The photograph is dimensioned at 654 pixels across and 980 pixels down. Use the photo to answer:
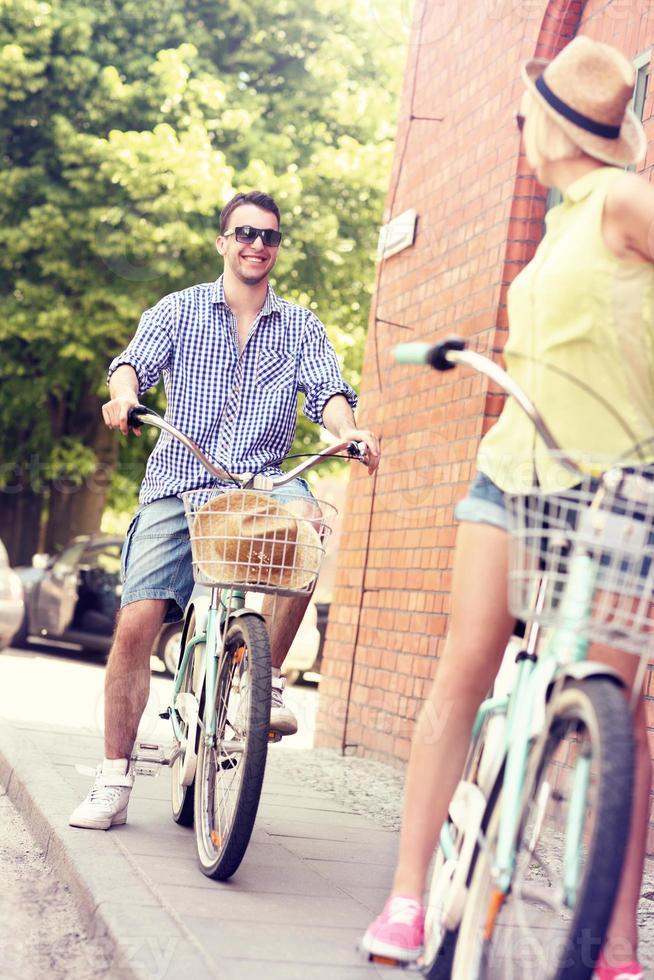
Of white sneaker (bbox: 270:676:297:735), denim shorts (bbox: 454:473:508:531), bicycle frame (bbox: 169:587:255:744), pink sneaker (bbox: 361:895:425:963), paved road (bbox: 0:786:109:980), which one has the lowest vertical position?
paved road (bbox: 0:786:109:980)

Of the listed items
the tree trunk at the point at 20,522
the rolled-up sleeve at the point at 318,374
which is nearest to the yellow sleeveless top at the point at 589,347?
the rolled-up sleeve at the point at 318,374

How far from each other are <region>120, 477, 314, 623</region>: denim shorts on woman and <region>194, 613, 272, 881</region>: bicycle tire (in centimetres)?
46

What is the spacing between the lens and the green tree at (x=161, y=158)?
1866 centimetres

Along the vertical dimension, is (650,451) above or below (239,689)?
above

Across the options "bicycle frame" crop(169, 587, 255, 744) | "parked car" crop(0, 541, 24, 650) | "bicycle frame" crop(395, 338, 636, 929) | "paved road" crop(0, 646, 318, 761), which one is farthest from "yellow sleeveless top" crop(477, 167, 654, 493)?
"parked car" crop(0, 541, 24, 650)

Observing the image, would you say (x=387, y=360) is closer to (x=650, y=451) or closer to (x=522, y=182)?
(x=522, y=182)

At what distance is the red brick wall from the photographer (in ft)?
20.5

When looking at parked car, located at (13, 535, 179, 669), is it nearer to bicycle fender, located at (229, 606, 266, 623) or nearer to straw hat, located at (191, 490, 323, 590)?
bicycle fender, located at (229, 606, 266, 623)

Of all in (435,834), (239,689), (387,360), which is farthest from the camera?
(387,360)

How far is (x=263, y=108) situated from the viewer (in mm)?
19984

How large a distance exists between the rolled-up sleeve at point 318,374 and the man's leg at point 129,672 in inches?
32.4

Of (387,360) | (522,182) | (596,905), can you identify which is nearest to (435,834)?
(596,905)

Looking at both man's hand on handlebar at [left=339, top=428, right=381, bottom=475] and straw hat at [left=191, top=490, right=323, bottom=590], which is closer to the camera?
straw hat at [left=191, top=490, right=323, bottom=590]

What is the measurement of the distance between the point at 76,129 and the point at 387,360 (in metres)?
13.0
